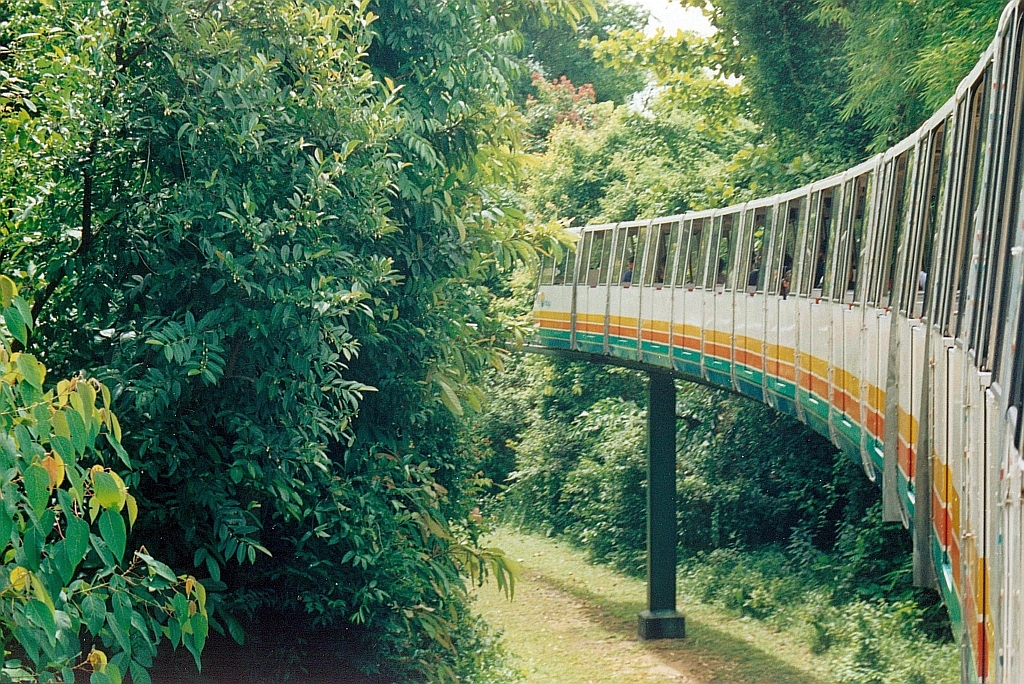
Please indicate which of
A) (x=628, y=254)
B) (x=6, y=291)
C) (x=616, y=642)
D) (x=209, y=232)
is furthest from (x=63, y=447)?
(x=628, y=254)

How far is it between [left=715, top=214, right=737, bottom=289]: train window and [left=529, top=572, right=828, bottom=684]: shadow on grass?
5283 millimetres

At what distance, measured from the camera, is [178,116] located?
21.5ft

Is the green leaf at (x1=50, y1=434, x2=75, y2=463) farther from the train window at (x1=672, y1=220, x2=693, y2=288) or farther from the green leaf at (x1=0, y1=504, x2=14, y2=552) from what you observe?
the train window at (x1=672, y1=220, x2=693, y2=288)

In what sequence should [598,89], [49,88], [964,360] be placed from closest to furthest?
[964,360] → [49,88] → [598,89]

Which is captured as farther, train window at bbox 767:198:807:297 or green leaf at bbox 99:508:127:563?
train window at bbox 767:198:807:297

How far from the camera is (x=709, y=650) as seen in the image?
1719 centimetres

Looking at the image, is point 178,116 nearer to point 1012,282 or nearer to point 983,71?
point 983,71

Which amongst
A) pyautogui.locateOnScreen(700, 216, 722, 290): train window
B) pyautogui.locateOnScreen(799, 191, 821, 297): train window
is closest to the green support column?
pyautogui.locateOnScreen(700, 216, 722, 290): train window

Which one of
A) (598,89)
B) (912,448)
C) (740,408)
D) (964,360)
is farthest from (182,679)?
(598,89)

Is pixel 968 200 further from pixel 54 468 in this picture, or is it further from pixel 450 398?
pixel 450 398

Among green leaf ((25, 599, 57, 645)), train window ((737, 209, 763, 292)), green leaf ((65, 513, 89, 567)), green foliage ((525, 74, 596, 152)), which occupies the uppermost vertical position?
green foliage ((525, 74, 596, 152))

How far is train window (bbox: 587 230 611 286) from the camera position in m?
20.2

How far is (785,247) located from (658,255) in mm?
5883

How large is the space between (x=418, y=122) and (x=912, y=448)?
4.25 m
